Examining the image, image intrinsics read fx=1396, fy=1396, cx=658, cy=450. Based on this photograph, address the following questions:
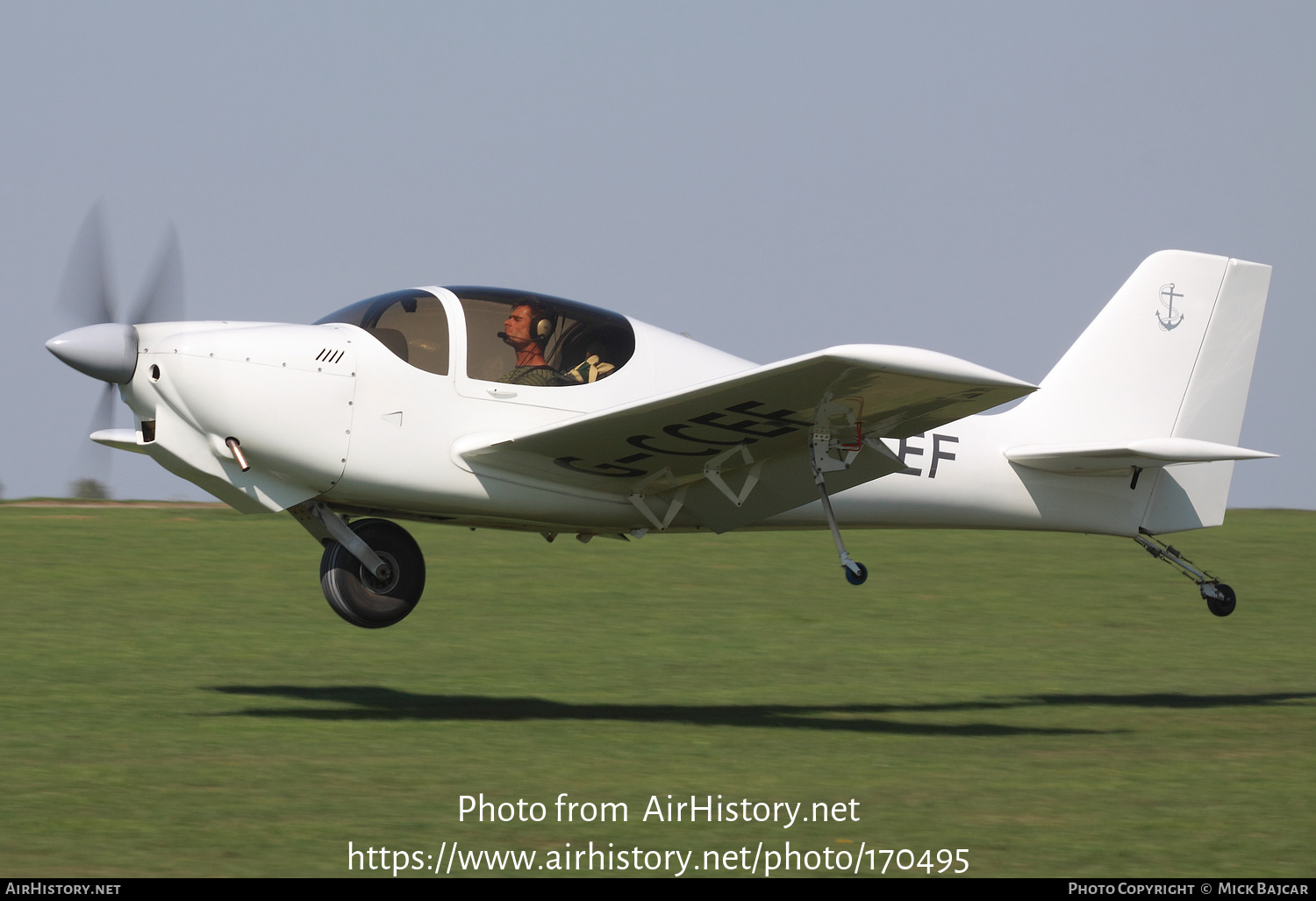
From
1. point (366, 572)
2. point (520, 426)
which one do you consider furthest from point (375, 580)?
point (520, 426)

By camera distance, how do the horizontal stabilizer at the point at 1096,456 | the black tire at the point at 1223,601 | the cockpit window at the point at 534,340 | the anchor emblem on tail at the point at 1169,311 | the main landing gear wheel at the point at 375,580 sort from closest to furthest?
the cockpit window at the point at 534,340 < the main landing gear wheel at the point at 375,580 < the horizontal stabilizer at the point at 1096,456 < the black tire at the point at 1223,601 < the anchor emblem on tail at the point at 1169,311

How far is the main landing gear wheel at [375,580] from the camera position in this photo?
9453 mm

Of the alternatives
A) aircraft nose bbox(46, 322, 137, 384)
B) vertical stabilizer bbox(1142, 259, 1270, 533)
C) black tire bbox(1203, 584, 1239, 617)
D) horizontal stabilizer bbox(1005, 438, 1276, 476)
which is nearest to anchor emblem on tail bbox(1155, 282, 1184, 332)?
vertical stabilizer bbox(1142, 259, 1270, 533)

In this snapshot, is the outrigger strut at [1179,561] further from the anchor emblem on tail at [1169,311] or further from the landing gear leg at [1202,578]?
the anchor emblem on tail at [1169,311]

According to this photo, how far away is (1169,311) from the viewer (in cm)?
1247

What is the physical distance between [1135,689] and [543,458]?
6.32 metres

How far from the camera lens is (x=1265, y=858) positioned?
20.8 ft

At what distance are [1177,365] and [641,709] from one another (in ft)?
18.8

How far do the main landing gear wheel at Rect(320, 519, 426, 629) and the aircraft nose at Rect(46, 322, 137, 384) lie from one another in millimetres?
1866

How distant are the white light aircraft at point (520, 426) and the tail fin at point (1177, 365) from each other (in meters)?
1.18

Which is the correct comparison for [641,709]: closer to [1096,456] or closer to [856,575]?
[856,575]

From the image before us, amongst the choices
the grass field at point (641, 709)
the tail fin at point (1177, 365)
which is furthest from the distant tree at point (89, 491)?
the tail fin at point (1177, 365)
